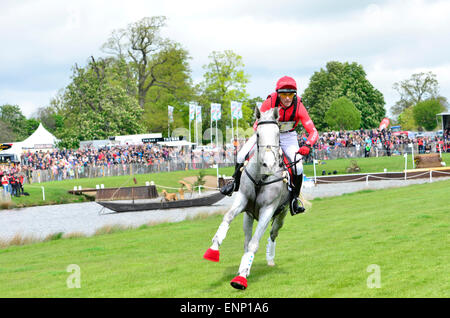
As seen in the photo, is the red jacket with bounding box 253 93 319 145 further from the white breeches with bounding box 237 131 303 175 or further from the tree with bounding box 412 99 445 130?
the tree with bounding box 412 99 445 130

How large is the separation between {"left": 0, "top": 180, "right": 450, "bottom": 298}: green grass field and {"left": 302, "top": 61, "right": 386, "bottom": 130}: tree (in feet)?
330

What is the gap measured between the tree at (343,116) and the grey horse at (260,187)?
9645 cm

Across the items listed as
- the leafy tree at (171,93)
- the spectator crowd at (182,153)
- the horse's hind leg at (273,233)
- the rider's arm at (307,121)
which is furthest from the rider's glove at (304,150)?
the leafy tree at (171,93)

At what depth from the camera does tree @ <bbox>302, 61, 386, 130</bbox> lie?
11969 cm

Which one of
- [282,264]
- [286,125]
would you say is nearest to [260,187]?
[286,125]

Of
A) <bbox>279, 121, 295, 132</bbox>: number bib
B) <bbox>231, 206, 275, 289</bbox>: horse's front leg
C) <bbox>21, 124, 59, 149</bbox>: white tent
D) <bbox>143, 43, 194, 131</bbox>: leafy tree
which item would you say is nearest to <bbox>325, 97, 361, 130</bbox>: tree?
<bbox>143, 43, 194, 131</bbox>: leafy tree

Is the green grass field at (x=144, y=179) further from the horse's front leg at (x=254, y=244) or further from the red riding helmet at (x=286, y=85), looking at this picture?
the horse's front leg at (x=254, y=244)

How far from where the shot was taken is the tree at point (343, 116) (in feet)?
345

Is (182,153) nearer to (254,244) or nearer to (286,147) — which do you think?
(286,147)

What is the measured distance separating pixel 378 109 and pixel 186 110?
4279cm

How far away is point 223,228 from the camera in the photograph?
1022 centimetres

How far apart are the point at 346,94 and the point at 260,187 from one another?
114707 millimetres
